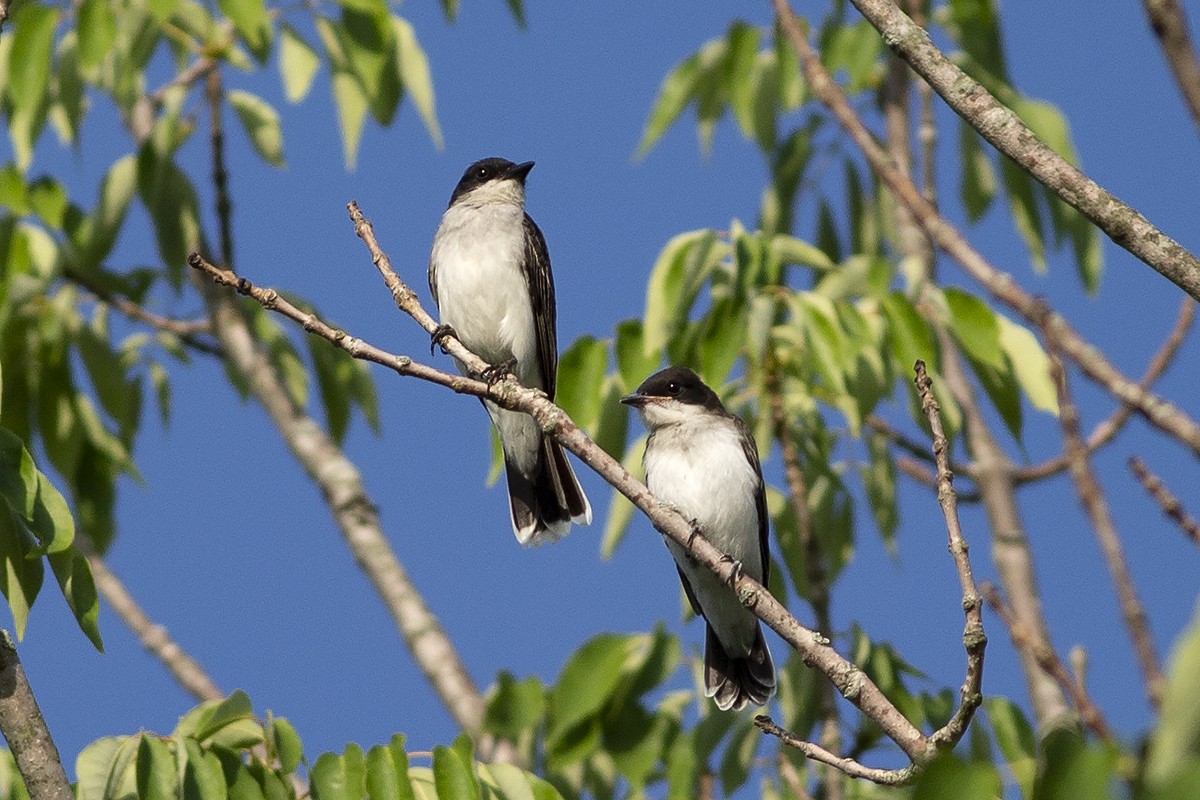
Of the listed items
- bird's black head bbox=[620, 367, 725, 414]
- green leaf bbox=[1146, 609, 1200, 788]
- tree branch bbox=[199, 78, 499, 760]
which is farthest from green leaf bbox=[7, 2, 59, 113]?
green leaf bbox=[1146, 609, 1200, 788]

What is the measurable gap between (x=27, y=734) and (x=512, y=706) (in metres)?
2.82

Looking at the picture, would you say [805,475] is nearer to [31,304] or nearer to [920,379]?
[920,379]

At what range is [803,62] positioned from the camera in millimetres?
5188

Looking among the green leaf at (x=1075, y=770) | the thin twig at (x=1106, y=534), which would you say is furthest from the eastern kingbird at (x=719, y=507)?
the green leaf at (x=1075, y=770)

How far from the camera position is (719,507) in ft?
21.2

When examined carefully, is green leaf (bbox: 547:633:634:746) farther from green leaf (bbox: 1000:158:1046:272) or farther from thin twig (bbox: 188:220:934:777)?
green leaf (bbox: 1000:158:1046:272)

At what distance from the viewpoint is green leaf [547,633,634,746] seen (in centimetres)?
589

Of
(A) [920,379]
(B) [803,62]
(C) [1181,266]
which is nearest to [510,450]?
(B) [803,62]

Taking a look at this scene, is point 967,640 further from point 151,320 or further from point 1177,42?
point 151,320

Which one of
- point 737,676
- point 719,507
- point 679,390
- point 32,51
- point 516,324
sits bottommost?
point 737,676

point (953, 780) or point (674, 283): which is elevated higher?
point (674, 283)

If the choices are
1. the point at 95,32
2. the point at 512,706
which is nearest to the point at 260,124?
the point at 95,32

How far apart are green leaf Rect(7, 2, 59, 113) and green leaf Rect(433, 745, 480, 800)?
3.58 metres

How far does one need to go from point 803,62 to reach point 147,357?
4489 mm
